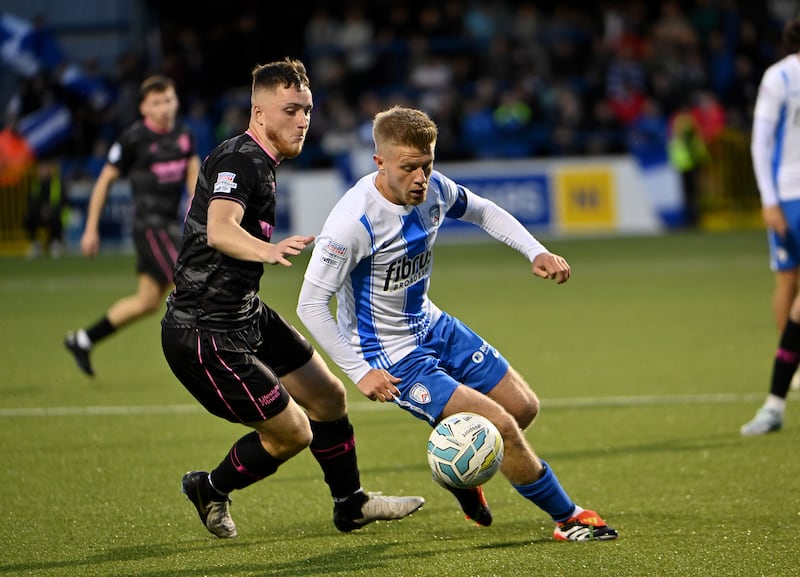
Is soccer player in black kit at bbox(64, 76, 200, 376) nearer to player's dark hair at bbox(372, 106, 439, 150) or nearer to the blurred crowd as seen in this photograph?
player's dark hair at bbox(372, 106, 439, 150)

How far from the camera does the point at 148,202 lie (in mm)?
9828

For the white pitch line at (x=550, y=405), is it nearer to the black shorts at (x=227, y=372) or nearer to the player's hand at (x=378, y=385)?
the black shorts at (x=227, y=372)

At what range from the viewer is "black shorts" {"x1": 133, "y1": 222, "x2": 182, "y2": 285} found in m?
9.74

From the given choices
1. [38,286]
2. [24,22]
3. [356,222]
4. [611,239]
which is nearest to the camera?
[356,222]

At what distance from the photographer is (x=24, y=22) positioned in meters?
25.9

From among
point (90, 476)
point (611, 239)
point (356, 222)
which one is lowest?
point (611, 239)

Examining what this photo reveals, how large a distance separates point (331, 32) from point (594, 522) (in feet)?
72.8

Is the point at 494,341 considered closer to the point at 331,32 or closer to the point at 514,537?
the point at 514,537

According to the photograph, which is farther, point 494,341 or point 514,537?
point 494,341

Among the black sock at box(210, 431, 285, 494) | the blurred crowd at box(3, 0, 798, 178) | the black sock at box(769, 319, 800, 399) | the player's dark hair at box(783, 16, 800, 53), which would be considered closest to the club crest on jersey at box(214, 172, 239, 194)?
the black sock at box(210, 431, 285, 494)

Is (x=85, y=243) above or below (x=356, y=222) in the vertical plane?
below

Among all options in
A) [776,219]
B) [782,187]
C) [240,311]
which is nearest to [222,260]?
[240,311]

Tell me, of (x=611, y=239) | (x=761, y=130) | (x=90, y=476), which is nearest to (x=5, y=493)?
(x=90, y=476)

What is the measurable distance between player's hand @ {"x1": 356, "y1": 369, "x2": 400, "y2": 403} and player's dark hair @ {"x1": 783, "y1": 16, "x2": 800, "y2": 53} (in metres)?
4.05
